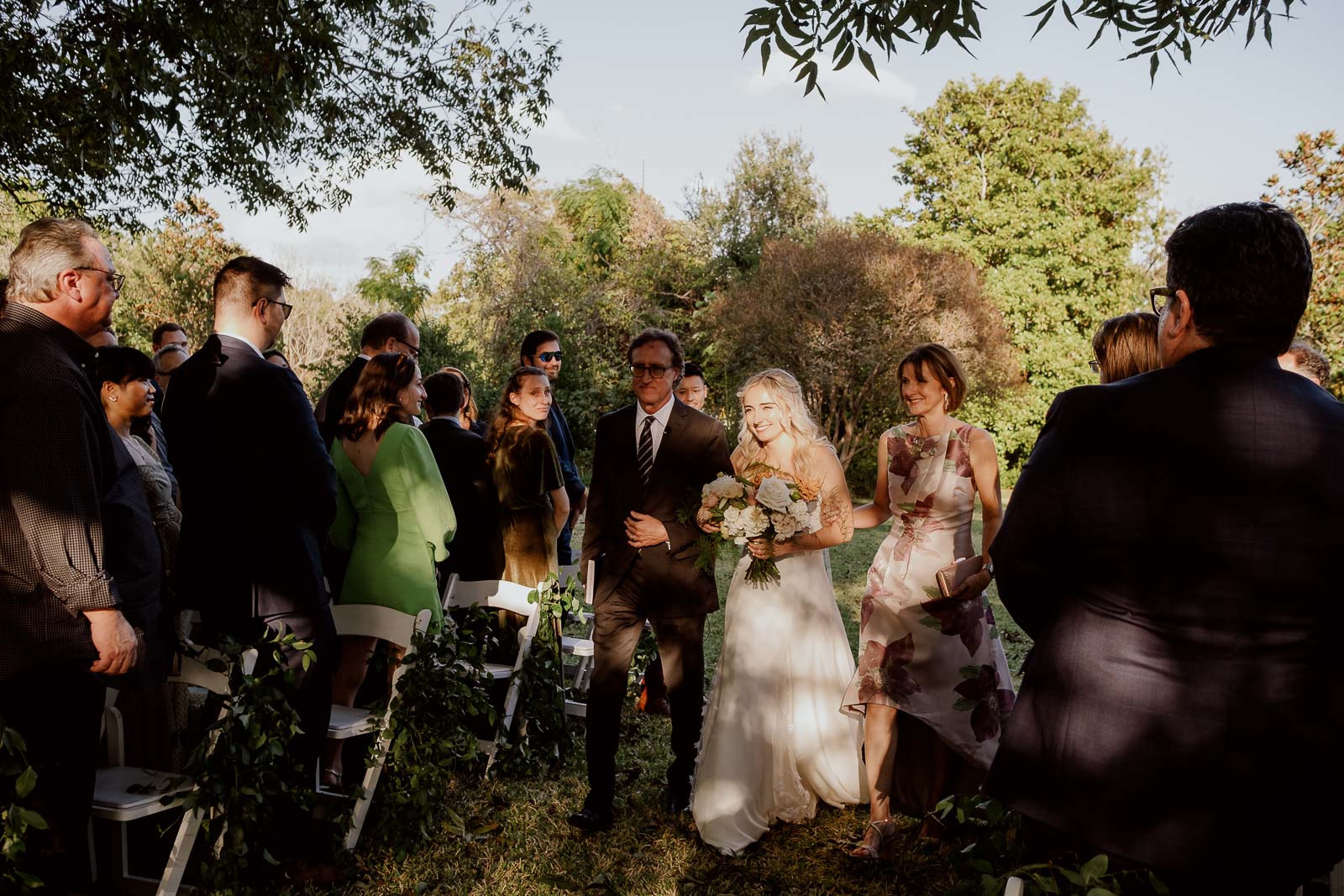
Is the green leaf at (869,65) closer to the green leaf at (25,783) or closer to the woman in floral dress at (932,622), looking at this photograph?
the woman in floral dress at (932,622)

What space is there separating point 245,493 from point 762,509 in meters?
2.34

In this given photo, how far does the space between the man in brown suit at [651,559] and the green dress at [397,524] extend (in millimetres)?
876

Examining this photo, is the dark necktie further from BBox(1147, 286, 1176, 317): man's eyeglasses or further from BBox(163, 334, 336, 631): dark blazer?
BBox(1147, 286, 1176, 317): man's eyeglasses

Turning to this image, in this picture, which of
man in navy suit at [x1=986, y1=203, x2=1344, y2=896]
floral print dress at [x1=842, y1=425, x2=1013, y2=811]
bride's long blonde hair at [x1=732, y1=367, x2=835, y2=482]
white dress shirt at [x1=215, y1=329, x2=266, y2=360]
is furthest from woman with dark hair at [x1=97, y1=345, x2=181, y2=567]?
man in navy suit at [x1=986, y1=203, x2=1344, y2=896]

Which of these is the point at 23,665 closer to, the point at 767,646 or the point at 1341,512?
the point at 767,646

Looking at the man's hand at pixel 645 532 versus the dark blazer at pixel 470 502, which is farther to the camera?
the dark blazer at pixel 470 502

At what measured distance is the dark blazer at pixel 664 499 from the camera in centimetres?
500

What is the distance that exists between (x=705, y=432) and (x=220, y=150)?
759 cm

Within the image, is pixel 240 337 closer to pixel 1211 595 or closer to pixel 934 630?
pixel 934 630

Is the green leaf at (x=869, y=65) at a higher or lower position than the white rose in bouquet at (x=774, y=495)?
higher

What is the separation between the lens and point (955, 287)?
83.6 ft

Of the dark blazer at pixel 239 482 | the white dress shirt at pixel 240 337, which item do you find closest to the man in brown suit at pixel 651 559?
the dark blazer at pixel 239 482

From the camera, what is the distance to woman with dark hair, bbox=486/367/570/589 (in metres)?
6.08

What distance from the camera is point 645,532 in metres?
4.94
